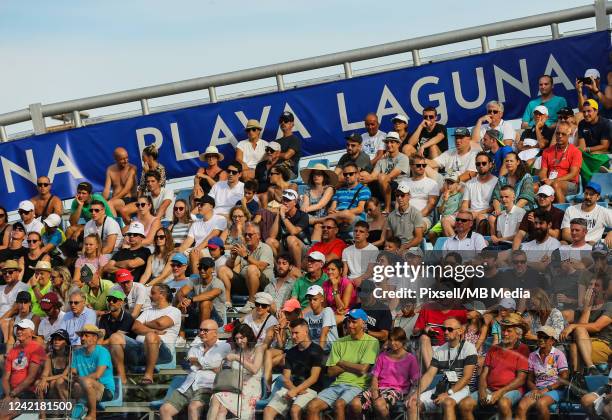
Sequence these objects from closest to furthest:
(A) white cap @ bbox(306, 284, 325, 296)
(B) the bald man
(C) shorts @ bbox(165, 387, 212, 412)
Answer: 1. (C) shorts @ bbox(165, 387, 212, 412)
2. (A) white cap @ bbox(306, 284, 325, 296)
3. (B) the bald man

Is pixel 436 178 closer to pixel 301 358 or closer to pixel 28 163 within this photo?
pixel 301 358

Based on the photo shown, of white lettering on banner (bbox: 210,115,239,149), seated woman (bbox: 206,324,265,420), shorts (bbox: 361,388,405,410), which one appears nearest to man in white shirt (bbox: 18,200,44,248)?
white lettering on banner (bbox: 210,115,239,149)

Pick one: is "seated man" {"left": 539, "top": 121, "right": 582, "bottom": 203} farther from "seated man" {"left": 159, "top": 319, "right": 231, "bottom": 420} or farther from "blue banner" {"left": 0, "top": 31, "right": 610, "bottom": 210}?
"seated man" {"left": 159, "top": 319, "right": 231, "bottom": 420}

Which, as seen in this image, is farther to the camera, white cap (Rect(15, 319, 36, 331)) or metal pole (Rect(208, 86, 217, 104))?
metal pole (Rect(208, 86, 217, 104))

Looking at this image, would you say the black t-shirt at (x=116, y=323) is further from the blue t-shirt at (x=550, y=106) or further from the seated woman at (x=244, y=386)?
the blue t-shirt at (x=550, y=106)

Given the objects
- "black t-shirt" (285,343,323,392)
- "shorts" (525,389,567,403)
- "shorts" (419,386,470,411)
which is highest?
"black t-shirt" (285,343,323,392)

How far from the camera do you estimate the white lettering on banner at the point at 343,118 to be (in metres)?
19.9

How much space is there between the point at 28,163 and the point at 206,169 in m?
2.90

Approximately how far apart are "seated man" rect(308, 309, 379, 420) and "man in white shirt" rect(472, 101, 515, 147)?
16.9ft

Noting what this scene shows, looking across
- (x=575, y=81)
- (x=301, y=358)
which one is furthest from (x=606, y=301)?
(x=575, y=81)

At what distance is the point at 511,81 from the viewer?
1945 centimetres

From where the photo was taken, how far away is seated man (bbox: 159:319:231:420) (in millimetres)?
13891

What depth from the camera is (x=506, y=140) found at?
59.4ft

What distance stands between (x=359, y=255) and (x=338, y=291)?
94cm
